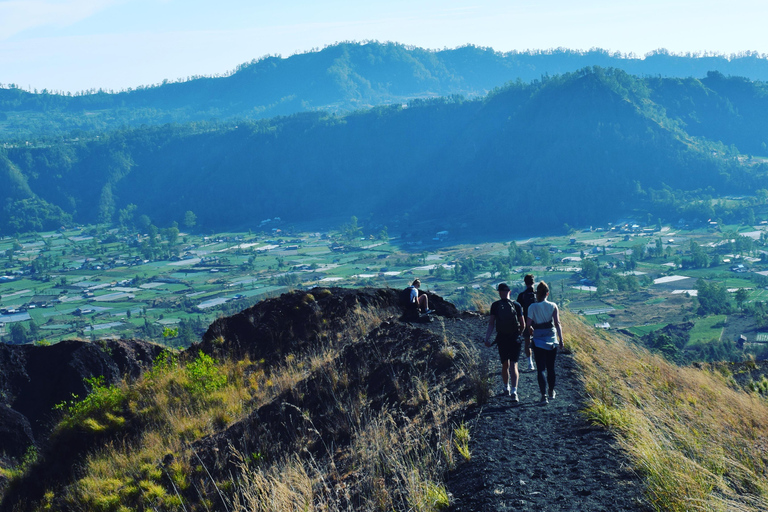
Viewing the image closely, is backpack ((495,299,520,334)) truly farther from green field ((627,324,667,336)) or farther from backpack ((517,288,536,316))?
green field ((627,324,667,336))

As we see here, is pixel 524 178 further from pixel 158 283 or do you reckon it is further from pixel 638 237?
pixel 158 283

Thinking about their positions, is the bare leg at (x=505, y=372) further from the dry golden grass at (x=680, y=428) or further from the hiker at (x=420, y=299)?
the hiker at (x=420, y=299)

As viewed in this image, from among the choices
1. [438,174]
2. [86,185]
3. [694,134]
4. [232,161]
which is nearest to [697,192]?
[694,134]

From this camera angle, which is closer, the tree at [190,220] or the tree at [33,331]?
the tree at [33,331]

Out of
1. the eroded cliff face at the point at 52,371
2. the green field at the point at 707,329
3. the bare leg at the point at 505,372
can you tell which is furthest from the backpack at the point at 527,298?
the green field at the point at 707,329

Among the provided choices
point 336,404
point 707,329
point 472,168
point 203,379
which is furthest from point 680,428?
point 472,168

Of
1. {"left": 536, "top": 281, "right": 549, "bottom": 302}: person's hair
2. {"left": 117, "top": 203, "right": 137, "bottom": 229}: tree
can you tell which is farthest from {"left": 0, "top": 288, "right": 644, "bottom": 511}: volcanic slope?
{"left": 117, "top": 203, "right": 137, "bottom": 229}: tree
